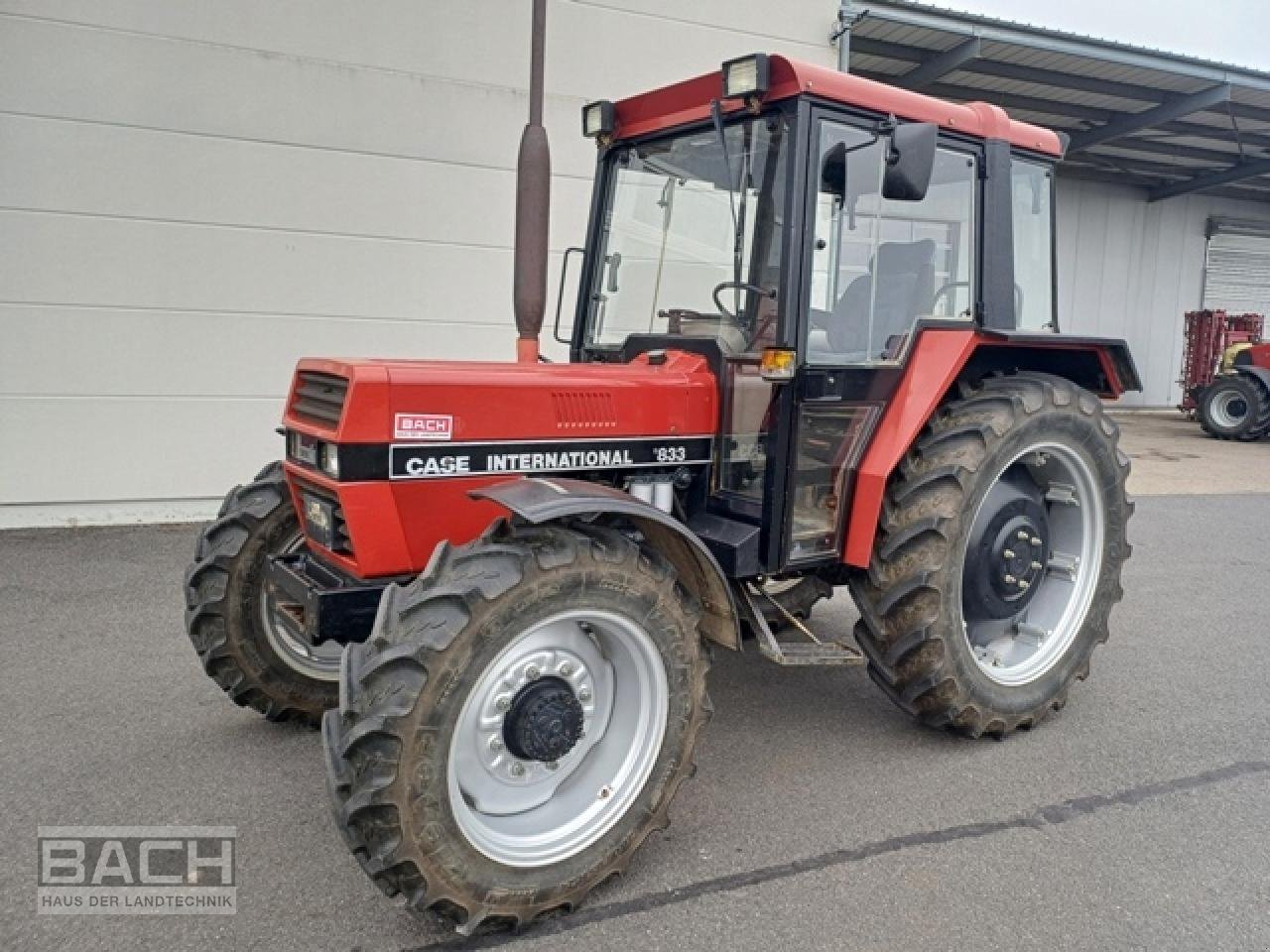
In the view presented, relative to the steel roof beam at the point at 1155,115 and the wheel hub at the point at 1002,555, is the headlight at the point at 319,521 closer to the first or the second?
the wheel hub at the point at 1002,555

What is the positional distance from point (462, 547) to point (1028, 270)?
2820 millimetres

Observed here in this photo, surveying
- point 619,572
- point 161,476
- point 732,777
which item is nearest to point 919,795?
point 732,777

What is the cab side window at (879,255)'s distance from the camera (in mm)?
3178

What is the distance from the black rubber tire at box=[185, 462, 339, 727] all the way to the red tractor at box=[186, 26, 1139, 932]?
0.01 metres

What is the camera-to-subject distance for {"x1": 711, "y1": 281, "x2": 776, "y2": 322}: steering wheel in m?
3.21

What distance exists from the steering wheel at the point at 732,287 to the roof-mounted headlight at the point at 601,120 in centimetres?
87

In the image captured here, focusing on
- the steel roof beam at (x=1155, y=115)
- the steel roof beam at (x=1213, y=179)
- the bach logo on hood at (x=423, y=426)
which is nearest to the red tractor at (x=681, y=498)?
the bach logo on hood at (x=423, y=426)

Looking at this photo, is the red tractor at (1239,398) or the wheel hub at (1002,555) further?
the red tractor at (1239,398)

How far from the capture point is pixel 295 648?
11.6ft

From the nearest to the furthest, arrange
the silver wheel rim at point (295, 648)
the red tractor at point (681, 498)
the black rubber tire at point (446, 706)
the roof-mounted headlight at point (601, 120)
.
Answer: the black rubber tire at point (446, 706) < the red tractor at point (681, 498) < the silver wheel rim at point (295, 648) < the roof-mounted headlight at point (601, 120)

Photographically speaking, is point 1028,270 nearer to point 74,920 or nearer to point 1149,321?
point 74,920

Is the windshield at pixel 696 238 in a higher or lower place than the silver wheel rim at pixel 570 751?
higher

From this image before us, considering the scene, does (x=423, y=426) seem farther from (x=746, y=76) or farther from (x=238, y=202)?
(x=238, y=202)

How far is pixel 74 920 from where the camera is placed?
8.09 feet
